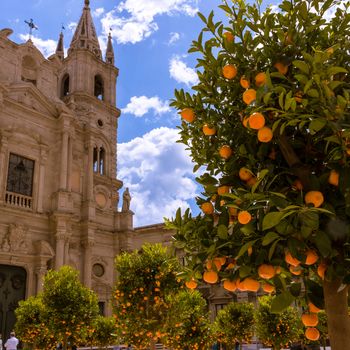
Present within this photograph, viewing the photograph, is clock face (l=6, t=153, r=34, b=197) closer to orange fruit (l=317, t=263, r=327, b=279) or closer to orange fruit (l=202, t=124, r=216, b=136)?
orange fruit (l=202, t=124, r=216, b=136)

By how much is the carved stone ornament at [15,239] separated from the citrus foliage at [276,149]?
70.1ft

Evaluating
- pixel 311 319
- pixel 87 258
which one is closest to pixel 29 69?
pixel 87 258

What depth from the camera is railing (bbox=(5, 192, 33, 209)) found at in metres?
23.8

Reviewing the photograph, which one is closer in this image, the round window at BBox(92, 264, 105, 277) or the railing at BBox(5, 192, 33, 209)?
the railing at BBox(5, 192, 33, 209)

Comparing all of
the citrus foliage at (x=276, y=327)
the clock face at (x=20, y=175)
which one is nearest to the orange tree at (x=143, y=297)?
the citrus foliage at (x=276, y=327)

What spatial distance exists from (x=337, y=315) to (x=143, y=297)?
986 centimetres

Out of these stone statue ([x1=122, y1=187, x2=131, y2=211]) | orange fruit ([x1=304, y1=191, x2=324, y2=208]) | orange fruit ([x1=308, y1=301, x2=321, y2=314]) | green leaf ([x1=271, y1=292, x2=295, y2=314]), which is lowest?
orange fruit ([x1=308, y1=301, x2=321, y2=314])

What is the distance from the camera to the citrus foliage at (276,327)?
18219 millimetres

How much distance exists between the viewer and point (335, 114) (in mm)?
2422

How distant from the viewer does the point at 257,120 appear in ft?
8.79

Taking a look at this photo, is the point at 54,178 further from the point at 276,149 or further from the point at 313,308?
the point at 313,308

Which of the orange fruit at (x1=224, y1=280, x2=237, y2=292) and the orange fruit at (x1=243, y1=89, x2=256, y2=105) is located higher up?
the orange fruit at (x1=243, y1=89, x2=256, y2=105)

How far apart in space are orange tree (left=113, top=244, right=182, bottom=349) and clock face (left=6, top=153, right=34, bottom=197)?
14.7 m

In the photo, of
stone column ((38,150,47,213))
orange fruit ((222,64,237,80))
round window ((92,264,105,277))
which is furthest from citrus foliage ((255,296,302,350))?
orange fruit ((222,64,237,80))
